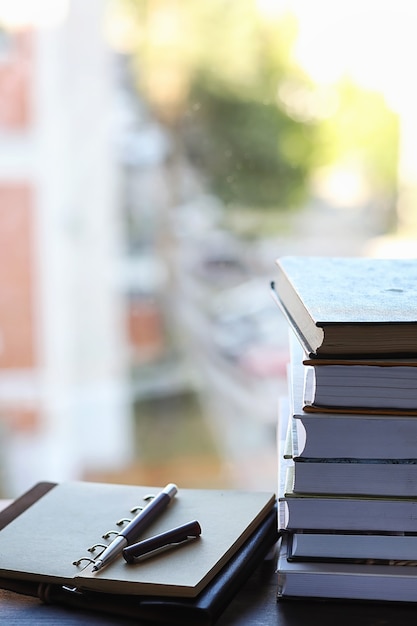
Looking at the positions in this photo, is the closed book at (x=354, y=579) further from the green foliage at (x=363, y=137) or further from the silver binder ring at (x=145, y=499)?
the green foliage at (x=363, y=137)

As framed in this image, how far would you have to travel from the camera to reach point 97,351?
275 cm

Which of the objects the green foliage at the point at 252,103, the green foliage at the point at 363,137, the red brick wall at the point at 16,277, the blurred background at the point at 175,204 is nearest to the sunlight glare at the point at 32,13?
the blurred background at the point at 175,204

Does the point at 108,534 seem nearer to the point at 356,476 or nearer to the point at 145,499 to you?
the point at 145,499

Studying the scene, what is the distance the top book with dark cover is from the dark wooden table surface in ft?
0.52

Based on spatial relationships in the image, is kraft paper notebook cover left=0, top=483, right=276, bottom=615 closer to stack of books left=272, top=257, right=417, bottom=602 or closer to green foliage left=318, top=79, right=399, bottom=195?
stack of books left=272, top=257, right=417, bottom=602

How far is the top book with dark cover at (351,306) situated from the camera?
0.45 m

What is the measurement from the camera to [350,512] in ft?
1.55

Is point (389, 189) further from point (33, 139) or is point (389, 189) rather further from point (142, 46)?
point (33, 139)

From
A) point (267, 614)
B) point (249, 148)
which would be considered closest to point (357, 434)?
point (267, 614)

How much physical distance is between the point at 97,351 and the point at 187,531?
2267mm

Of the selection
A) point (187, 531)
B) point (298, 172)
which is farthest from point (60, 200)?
point (187, 531)

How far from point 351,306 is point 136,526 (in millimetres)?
200

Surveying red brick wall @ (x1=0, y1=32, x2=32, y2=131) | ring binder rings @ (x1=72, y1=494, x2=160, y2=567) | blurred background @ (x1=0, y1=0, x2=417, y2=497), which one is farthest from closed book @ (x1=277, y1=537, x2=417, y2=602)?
red brick wall @ (x1=0, y1=32, x2=32, y2=131)

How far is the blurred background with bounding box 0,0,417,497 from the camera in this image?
88.3 inches
